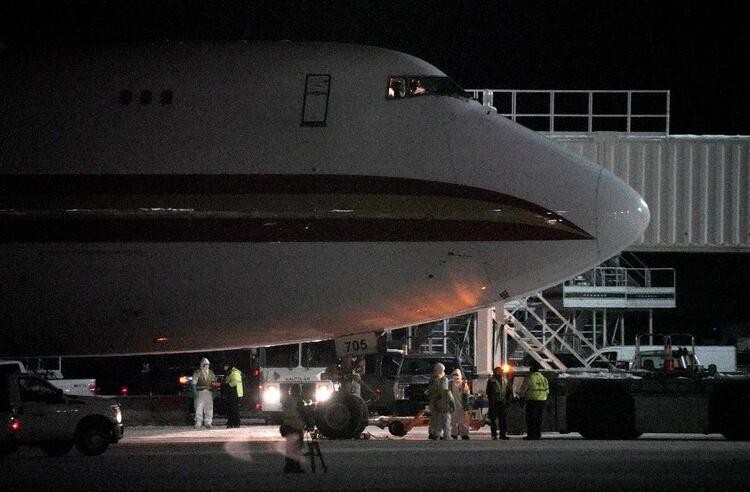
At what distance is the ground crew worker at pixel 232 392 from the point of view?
31.0m

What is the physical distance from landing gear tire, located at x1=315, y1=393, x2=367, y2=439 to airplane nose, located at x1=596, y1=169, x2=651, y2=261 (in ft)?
18.4

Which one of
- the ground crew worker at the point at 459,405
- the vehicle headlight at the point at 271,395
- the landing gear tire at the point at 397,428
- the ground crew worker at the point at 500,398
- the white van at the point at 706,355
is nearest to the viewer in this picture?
the ground crew worker at the point at 500,398

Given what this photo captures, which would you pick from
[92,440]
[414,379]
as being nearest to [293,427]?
[92,440]

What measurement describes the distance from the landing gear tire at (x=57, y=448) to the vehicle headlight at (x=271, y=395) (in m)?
12.0

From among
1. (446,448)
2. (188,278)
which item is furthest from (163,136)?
(446,448)

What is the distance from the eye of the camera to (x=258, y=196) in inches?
712

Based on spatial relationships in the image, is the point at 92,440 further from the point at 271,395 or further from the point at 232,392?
the point at 271,395

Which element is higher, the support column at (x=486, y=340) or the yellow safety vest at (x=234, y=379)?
the support column at (x=486, y=340)

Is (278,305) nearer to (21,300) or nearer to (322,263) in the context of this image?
(322,263)

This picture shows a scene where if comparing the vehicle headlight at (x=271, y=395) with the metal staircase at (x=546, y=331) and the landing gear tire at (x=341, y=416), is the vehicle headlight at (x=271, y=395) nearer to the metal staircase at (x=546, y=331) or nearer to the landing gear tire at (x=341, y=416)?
the metal staircase at (x=546, y=331)

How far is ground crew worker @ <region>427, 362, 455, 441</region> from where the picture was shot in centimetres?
2602

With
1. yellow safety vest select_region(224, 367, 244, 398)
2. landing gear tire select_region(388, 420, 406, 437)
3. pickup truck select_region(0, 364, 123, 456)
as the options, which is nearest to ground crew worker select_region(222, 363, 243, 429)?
yellow safety vest select_region(224, 367, 244, 398)

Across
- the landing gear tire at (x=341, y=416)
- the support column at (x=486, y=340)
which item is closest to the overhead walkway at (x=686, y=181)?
the support column at (x=486, y=340)

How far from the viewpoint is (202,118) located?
59.8 feet
